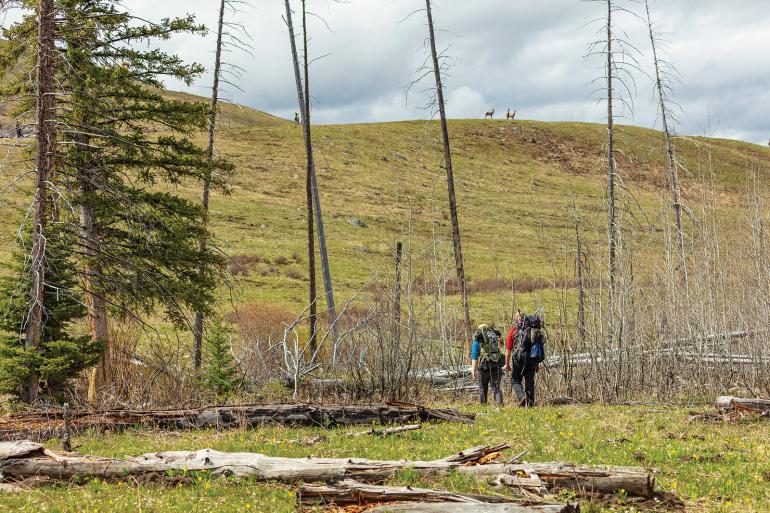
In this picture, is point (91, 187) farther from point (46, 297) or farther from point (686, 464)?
point (686, 464)

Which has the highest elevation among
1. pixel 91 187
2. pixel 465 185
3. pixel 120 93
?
pixel 465 185

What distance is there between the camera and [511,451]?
9.13 metres

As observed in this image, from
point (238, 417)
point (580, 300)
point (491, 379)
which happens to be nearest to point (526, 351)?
point (491, 379)

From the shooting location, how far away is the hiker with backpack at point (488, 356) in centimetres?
1445

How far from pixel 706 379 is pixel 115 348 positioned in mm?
13688

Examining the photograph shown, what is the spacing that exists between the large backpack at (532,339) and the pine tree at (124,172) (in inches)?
293

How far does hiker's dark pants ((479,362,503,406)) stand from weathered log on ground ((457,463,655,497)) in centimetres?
738

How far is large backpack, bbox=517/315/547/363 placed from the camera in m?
13.9

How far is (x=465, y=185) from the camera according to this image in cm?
7712

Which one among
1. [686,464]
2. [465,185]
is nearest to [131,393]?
[686,464]

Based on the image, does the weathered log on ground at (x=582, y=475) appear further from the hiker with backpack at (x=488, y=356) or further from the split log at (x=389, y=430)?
the hiker with backpack at (x=488, y=356)

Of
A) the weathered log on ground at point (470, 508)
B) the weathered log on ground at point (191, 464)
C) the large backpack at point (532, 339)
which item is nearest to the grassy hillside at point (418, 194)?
the large backpack at point (532, 339)

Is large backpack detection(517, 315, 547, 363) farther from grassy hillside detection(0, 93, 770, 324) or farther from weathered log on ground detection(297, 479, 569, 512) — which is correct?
weathered log on ground detection(297, 479, 569, 512)

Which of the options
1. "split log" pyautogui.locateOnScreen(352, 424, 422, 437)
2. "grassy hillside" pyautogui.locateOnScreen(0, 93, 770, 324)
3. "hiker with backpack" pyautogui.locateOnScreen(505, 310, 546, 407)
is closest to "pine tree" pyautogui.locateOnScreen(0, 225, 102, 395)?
"grassy hillside" pyautogui.locateOnScreen(0, 93, 770, 324)
